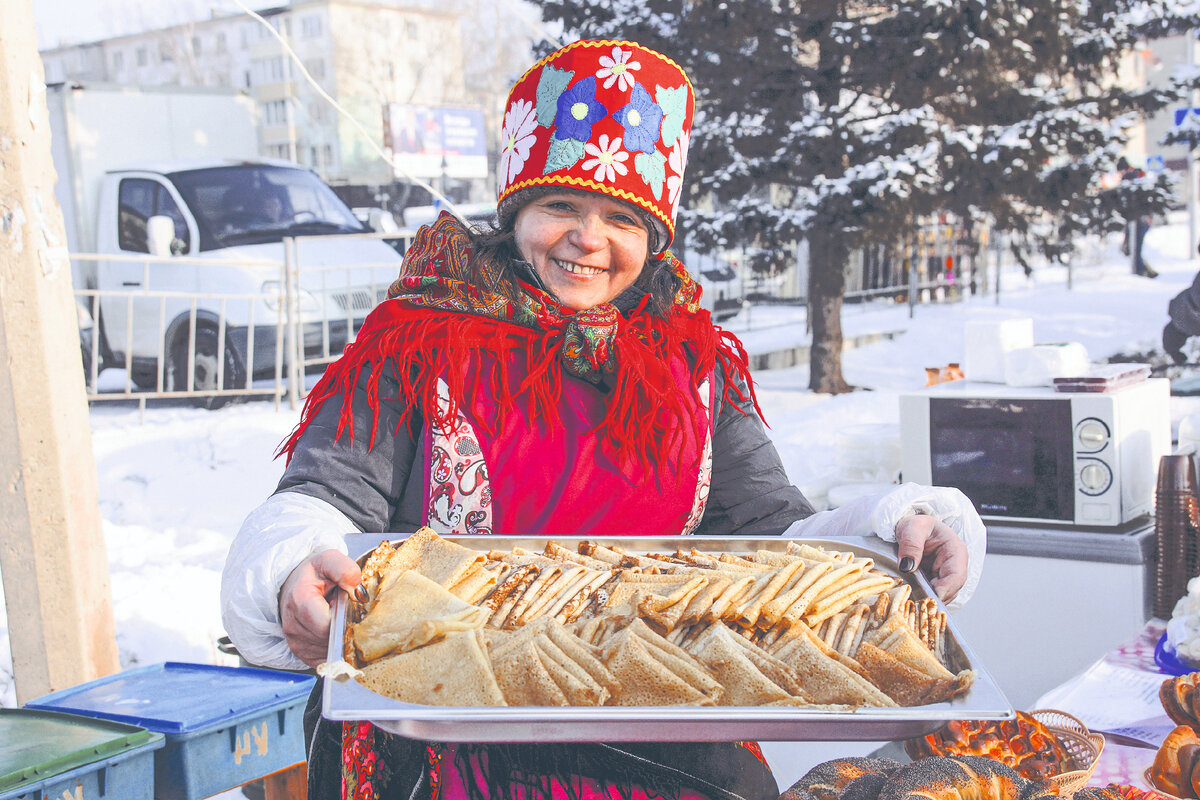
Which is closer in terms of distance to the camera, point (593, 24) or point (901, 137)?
point (901, 137)

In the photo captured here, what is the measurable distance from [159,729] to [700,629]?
1730 millimetres

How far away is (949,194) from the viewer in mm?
9133

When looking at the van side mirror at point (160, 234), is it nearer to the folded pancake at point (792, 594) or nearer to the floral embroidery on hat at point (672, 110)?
the floral embroidery on hat at point (672, 110)

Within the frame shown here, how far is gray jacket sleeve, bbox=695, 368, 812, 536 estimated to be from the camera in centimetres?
198

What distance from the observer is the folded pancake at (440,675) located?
121cm

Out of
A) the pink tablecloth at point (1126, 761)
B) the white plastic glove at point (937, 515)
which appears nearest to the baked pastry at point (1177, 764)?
the pink tablecloth at point (1126, 761)

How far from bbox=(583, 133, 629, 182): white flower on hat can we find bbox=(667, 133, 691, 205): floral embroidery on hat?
0.44 ft

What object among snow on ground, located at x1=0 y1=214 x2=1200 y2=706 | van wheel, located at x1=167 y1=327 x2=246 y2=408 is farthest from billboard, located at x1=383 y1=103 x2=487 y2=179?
van wheel, located at x1=167 y1=327 x2=246 y2=408

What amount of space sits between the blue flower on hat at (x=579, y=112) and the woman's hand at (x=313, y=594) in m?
0.90

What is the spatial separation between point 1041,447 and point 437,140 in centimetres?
2965

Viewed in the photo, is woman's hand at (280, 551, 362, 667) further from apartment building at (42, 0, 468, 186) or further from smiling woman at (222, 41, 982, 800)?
apartment building at (42, 0, 468, 186)

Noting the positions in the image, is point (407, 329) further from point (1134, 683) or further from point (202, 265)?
point (202, 265)

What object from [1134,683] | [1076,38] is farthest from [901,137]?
→ [1134,683]

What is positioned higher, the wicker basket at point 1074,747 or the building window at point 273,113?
the building window at point 273,113
